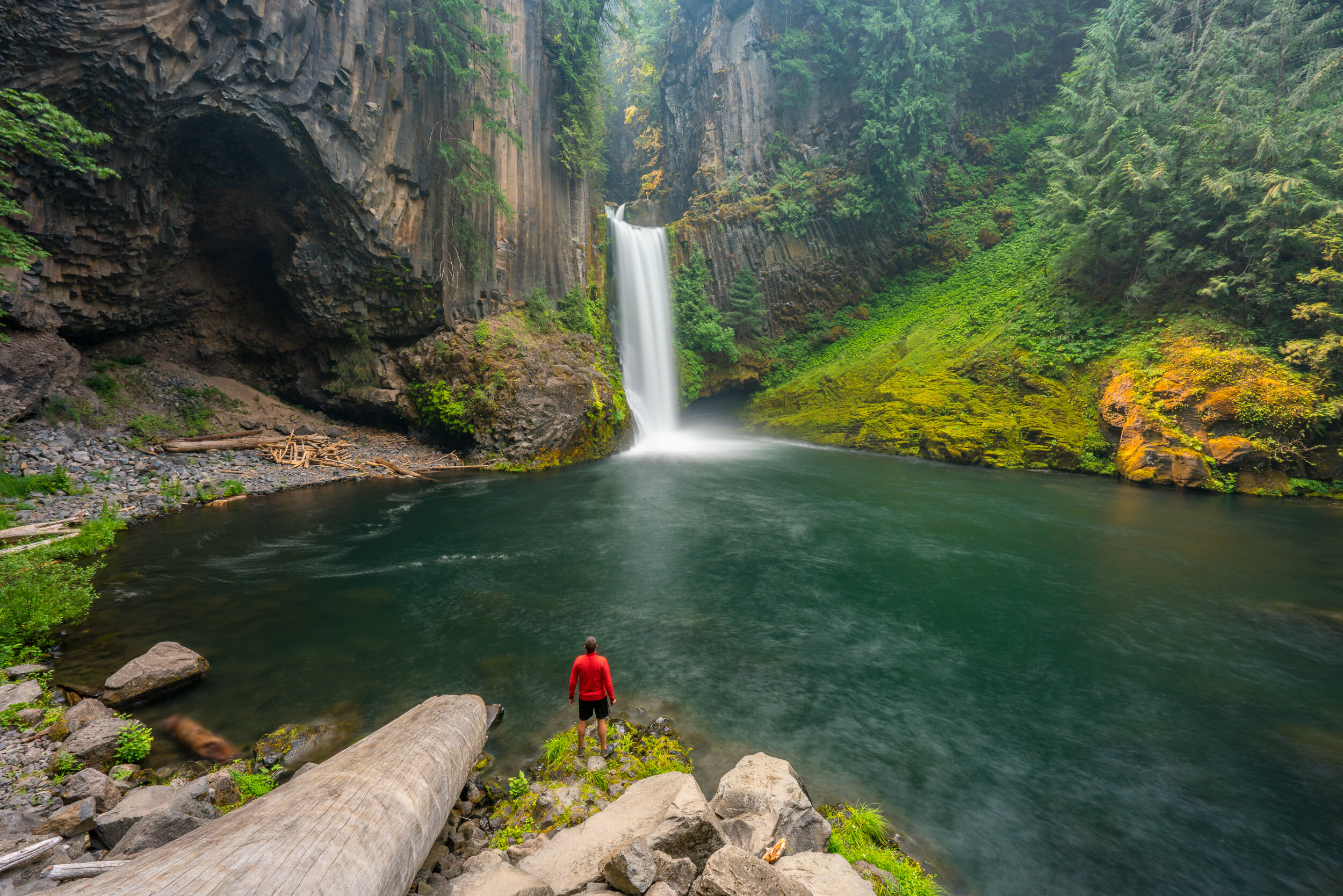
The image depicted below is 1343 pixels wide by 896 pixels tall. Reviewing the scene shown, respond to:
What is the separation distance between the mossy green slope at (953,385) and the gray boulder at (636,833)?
18382mm

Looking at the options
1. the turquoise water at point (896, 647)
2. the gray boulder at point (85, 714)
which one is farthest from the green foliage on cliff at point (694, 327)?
the gray boulder at point (85, 714)

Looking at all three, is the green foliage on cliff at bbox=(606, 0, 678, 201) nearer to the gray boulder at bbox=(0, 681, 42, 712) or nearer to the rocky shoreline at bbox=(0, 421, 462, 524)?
the rocky shoreline at bbox=(0, 421, 462, 524)

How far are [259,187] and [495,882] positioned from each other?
1918 cm

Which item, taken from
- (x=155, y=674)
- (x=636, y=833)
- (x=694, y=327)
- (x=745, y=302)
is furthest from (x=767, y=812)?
(x=745, y=302)

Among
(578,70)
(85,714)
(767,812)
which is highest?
(578,70)

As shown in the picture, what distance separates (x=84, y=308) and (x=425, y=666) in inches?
608

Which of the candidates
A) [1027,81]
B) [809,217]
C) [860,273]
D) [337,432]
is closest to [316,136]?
[337,432]

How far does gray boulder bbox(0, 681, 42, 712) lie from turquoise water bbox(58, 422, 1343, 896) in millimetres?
778

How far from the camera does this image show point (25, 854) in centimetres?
267

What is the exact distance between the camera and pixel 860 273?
29375 millimetres

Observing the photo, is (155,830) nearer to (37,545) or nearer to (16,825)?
(16,825)

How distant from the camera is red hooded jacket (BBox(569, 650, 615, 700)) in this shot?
4523mm

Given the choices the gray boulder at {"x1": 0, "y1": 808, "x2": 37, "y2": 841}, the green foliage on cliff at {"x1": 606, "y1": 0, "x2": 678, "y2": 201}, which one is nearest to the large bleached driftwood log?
the gray boulder at {"x1": 0, "y1": 808, "x2": 37, "y2": 841}

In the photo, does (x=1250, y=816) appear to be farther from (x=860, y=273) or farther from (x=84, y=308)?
(x=860, y=273)
